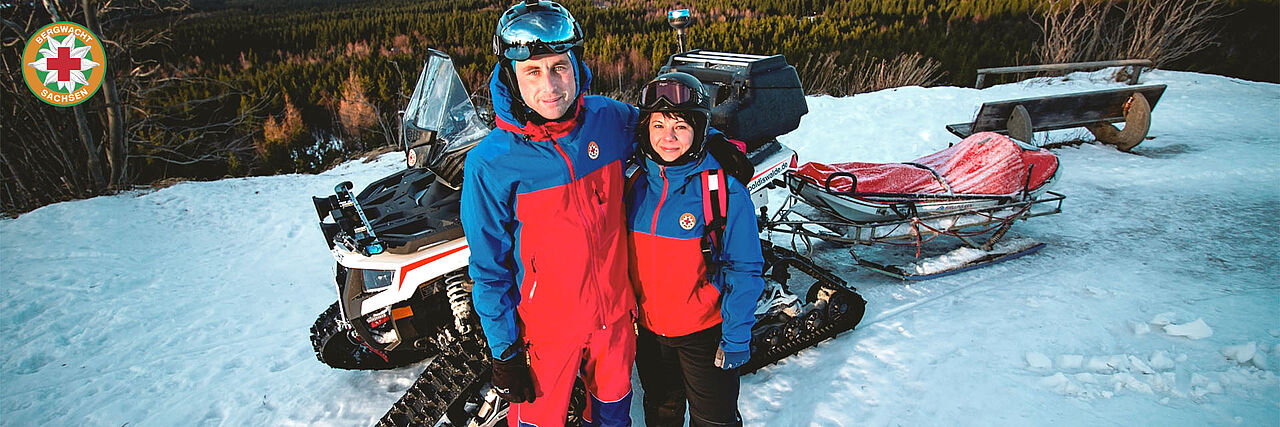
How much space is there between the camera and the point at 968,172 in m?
3.85

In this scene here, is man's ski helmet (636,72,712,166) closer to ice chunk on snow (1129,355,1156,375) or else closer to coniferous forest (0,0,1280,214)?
ice chunk on snow (1129,355,1156,375)

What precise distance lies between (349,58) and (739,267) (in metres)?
15.3

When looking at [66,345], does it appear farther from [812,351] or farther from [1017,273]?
[1017,273]

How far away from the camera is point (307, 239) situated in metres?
5.27

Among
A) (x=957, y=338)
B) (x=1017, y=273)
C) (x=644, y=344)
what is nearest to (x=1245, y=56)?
(x=1017, y=273)

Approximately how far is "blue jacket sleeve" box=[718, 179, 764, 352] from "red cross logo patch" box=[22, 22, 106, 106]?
898cm

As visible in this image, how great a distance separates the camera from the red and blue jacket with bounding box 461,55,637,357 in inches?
A: 70.6

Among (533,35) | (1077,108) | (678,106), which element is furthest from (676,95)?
(1077,108)

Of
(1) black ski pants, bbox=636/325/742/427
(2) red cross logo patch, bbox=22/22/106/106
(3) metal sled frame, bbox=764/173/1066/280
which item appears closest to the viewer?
(1) black ski pants, bbox=636/325/742/427

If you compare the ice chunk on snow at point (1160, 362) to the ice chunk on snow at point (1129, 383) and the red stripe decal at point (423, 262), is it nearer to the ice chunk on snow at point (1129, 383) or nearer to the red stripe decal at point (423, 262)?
the ice chunk on snow at point (1129, 383)

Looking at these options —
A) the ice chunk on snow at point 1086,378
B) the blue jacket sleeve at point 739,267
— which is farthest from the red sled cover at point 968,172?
the blue jacket sleeve at point 739,267

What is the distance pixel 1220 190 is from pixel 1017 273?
2.86 m

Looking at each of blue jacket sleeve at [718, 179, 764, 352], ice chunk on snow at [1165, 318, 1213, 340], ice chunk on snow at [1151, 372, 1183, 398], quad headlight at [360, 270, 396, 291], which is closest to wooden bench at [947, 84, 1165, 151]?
ice chunk on snow at [1165, 318, 1213, 340]

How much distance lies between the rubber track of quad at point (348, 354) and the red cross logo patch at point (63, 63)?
22.8ft
